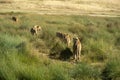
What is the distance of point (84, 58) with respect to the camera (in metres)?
14.8

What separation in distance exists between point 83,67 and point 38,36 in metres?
9.85

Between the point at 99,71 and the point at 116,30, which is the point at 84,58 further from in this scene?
the point at 116,30

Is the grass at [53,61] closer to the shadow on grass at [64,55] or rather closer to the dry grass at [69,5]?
the shadow on grass at [64,55]

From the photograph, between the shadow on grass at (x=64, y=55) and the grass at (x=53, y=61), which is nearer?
the grass at (x=53, y=61)

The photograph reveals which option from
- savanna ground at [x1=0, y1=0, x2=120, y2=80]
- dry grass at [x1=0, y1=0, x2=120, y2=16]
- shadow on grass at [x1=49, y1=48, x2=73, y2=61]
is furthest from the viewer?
dry grass at [x1=0, y1=0, x2=120, y2=16]

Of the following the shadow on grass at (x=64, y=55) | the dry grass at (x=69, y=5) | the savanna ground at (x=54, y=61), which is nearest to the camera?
the savanna ground at (x=54, y=61)

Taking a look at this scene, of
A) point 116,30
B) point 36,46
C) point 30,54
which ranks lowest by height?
point 116,30

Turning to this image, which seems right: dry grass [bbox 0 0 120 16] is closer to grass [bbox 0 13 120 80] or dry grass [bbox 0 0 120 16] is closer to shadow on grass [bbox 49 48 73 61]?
grass [bbox 0 13 120 80]

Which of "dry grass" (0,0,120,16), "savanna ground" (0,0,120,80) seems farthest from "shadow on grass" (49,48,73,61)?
"dry grass" (0,0,120,16)

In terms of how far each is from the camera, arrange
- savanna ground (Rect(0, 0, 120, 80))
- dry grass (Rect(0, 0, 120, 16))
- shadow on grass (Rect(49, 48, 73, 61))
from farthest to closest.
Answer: dry grass (Rect(0, 0, 120, 16)) < shadow on grass (Rect(49, 48, 73, 61)) < savanna ground (Rect(0, 0, 120, 80))

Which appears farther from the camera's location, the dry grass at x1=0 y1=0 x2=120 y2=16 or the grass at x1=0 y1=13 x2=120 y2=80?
the dry grass at x1=0 y1=0 x2=120 y2=16

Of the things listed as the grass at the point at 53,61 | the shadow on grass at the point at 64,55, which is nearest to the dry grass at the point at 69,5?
the grass at the point at 53,61

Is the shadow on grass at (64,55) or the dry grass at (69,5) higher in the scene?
the shadow on grass at (64,55)

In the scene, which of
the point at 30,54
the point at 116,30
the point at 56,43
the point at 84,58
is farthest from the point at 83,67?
the point at 116,30
